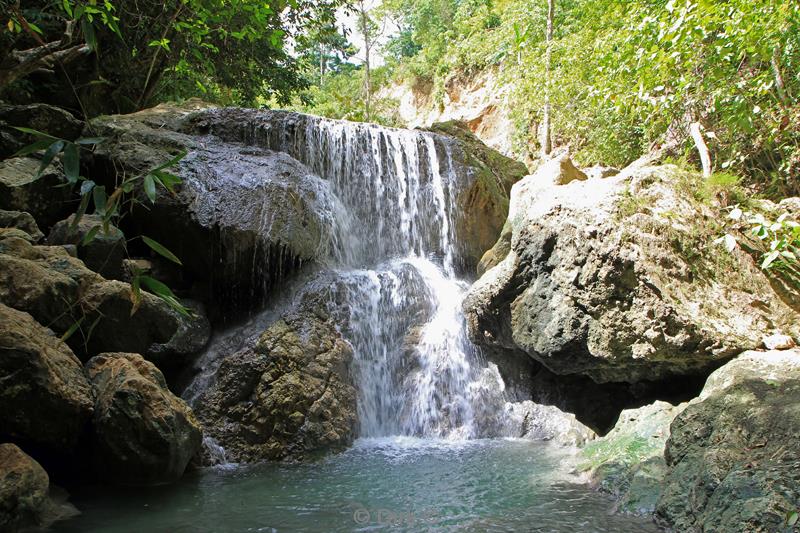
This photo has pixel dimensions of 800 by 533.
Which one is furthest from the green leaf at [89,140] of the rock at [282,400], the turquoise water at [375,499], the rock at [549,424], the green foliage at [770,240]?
the rock at [549,424]

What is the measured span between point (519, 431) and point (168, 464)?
4112 mm

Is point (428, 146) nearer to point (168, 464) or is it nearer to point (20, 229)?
point (20, 229)

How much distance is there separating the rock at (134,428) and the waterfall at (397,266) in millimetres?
2771

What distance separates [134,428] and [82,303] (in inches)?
51.9

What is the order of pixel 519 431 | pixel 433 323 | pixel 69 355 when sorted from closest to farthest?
pixel 69 355 < pixel 519 431 < pixel 433 323

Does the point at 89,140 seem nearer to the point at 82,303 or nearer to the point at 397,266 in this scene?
the point at 82,303

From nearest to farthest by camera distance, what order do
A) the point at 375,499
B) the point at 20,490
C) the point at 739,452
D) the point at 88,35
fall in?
the point at 88,35
the point at 739,452
the point at 20,490
the point at 375,499

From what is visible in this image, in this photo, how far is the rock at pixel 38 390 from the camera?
439 cm

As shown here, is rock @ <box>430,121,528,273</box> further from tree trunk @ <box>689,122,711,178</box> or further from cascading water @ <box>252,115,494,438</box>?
tree trunk @ <box>689,122,711,178</box>

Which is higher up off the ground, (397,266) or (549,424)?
(397,266)

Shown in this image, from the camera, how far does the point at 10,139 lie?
8.15 metres

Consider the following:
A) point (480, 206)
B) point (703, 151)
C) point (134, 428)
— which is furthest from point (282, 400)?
point (480, 206)

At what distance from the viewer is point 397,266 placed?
9.66m

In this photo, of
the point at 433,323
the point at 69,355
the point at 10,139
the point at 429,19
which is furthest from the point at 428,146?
the point at 429,19
